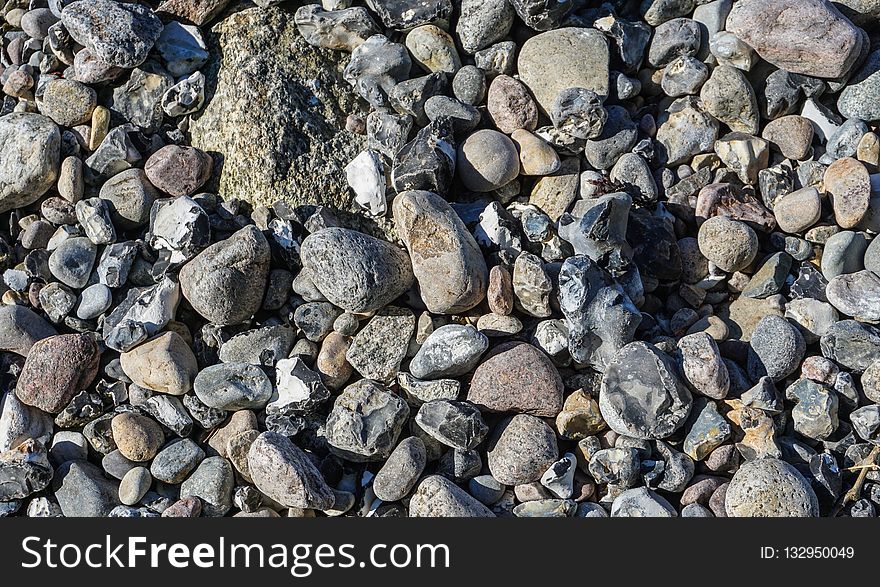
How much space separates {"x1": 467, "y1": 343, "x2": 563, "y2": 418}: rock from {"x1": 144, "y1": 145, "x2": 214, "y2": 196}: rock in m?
1.18

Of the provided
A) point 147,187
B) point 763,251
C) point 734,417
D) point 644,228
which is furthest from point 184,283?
point 763,251

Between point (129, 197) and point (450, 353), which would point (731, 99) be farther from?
point (129, 197)

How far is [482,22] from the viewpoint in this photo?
2797 mm

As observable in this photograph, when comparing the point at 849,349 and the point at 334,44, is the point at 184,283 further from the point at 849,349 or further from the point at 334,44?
the point at 849,349

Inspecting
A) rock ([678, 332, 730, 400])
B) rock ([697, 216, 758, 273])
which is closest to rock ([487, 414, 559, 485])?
rock ([678, 332, 730, 400])

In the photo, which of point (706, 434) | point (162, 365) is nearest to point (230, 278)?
point (162, 365)

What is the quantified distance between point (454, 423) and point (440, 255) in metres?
0.52

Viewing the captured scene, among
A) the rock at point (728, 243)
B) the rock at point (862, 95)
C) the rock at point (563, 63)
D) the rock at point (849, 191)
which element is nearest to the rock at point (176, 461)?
the rock at point (563, 63)

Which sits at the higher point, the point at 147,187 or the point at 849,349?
the point at 147,187

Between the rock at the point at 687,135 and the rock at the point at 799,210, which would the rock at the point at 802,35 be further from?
the rock at the point at 799,210

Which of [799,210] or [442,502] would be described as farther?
[799,210]

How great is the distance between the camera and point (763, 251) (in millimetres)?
2680

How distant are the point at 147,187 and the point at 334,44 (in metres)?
0.84

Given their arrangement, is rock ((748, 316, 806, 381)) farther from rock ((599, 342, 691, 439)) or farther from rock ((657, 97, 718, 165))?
rock ((657, 97, 718, 165))
